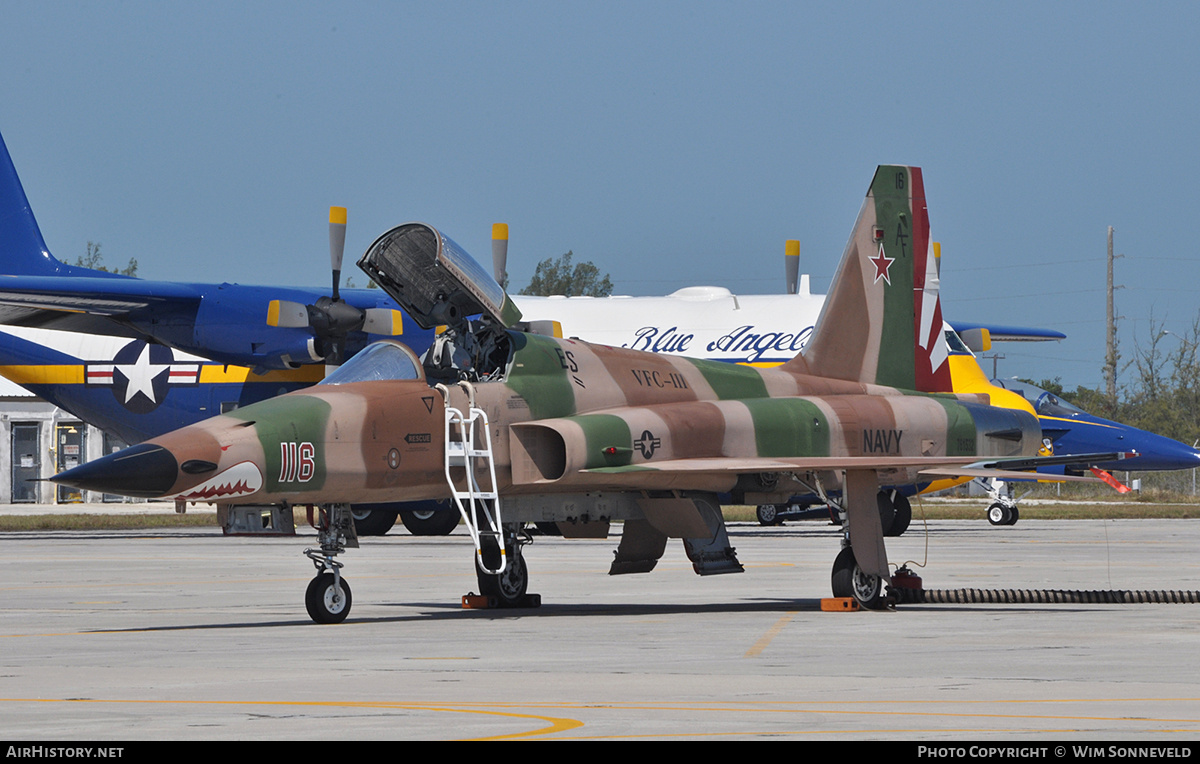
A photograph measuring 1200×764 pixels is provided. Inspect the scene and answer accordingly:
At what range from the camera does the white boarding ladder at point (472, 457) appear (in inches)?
555

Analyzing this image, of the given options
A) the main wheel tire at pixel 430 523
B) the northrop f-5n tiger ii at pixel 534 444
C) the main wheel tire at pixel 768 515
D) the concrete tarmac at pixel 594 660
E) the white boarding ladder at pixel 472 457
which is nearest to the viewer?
the concrete tarmac at pixel 594 660

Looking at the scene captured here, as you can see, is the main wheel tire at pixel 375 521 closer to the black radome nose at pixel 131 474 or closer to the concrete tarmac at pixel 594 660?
the concrete tarmac at pixel 594 660

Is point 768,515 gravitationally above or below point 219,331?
below

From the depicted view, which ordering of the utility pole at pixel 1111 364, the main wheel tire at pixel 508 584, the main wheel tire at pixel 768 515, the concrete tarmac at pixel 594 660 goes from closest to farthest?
the concrete tarmac at pixel 594 660 → the main wheel tire at pixel 508 584 → the main wheel tire at pixel 768 515 → the utility pole at pixel 1111 364

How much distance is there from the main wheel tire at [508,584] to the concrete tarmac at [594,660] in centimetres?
24

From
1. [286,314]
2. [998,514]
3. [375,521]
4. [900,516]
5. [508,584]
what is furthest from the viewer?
[998,514]

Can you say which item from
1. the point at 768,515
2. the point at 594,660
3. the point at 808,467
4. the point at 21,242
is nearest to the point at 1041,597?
the point at 808,467

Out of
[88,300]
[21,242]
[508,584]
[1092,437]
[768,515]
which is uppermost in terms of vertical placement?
[21,242]

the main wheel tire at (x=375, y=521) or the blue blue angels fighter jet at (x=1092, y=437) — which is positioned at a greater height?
the blue blue angels fighter jet at (x=1092, y=437)

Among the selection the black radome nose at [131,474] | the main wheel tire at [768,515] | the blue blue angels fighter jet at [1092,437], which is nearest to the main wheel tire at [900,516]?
the main wheel tire at [768,515]

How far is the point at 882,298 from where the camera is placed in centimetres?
1827

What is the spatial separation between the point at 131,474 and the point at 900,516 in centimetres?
2063

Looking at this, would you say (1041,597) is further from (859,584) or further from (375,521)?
(375,521)

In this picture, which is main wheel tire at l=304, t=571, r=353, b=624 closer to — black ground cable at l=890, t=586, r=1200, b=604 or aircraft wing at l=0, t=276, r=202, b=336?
black ground cable at l=890, t=586, r=1200, b=604
